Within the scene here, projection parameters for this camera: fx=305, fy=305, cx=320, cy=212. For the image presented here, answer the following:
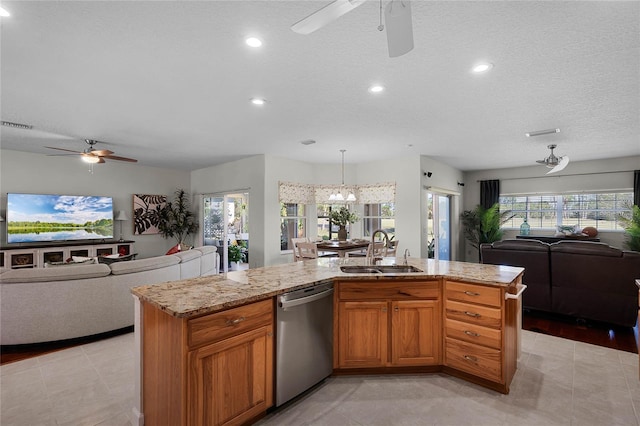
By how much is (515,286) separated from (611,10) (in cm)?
193

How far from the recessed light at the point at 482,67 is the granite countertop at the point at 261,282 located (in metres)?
1.70

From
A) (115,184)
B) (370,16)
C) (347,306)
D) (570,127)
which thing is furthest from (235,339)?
(115,184)

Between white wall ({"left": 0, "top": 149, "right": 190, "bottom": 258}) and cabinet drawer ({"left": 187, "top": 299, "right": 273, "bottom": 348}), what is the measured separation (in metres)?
6.41

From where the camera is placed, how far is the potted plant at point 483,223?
7457mm

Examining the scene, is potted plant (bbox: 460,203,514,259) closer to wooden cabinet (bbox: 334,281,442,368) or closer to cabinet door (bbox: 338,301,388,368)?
wooden cabinet (bbox: 334,281,442,368)

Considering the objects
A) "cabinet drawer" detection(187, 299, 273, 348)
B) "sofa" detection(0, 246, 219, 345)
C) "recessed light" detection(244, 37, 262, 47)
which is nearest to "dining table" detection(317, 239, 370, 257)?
"sofa" detection(0, 246, 219, 345)

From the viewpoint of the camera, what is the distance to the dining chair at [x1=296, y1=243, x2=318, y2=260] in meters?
4.78

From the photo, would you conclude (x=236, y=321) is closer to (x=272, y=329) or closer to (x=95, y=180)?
(x=272, y=329)

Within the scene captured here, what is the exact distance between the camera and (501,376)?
227 cm

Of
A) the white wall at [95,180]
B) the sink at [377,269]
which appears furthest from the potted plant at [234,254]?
the sink at [377,269]

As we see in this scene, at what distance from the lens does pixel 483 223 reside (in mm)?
7555

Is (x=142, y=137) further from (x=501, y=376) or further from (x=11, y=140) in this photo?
(x=501, y=376)

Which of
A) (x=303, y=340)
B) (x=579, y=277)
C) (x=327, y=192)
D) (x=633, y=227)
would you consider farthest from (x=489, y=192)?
(x=303, y=340)

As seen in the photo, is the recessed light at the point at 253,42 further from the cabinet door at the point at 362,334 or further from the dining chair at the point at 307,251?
the dining chair at the point at 307,251
